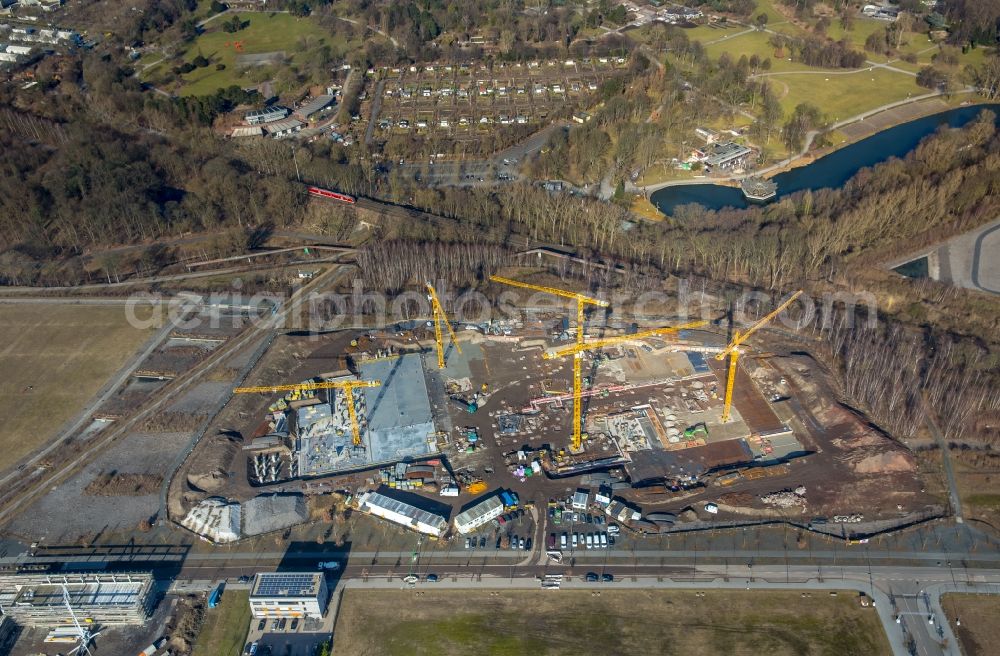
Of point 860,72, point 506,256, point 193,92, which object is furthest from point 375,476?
point 860,72

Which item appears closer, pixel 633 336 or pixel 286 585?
pixel 286 585

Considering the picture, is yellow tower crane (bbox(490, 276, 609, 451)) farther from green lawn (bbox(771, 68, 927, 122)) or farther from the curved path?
green lawn (bbox(771, 68, 927, 122))

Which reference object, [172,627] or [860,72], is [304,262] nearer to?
[172,627]

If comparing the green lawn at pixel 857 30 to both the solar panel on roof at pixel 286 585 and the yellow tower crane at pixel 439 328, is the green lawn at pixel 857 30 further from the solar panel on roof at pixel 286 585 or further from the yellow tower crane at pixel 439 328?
the solar panel on roof at pixel 286 585

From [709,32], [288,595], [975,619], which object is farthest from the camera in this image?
[709,32]

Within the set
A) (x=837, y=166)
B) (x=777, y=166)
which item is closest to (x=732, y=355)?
(x=777, y=166)

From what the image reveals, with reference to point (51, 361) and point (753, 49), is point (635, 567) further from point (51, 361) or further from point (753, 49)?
point (753, 49)

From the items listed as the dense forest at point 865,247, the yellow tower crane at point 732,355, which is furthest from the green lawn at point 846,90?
the yellow tower crane at point 732,355

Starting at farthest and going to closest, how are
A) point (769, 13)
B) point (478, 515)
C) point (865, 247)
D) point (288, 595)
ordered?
point (769, 13) → point (865, 247) → point (478, 515) → point (288, 595)
